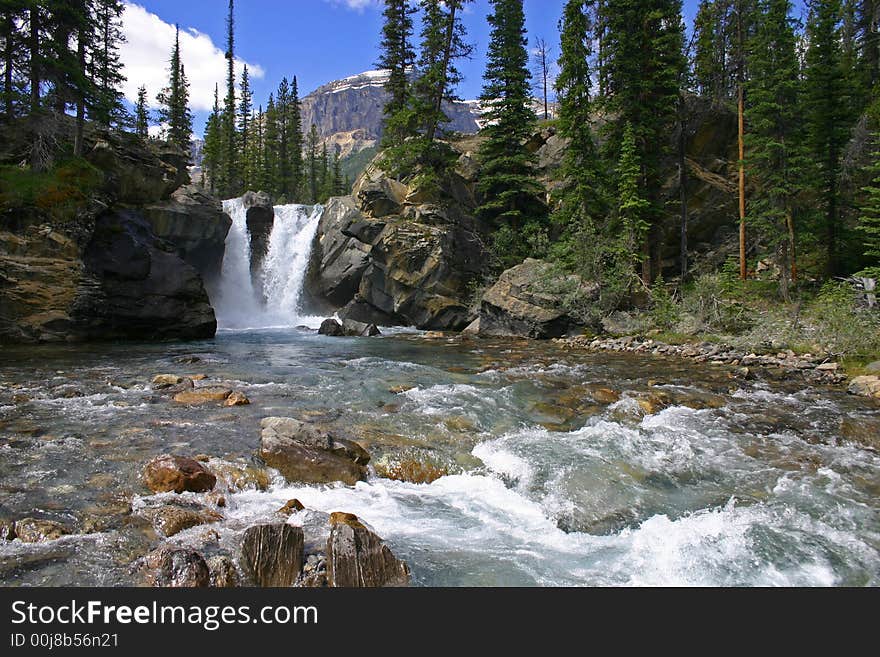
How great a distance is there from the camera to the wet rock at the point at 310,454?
21.8ft

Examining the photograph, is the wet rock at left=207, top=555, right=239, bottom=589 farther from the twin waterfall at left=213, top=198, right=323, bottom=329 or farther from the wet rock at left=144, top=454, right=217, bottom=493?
the twin waterfall at left=213, top=198, right=323, bottom=329

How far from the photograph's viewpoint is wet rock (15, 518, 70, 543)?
4.71m

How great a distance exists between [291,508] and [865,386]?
13.4 metres

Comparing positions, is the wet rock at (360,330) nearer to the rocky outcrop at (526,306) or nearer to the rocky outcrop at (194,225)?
the rocky outcrop at (526,306)

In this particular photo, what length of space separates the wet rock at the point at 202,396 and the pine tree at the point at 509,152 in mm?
19957

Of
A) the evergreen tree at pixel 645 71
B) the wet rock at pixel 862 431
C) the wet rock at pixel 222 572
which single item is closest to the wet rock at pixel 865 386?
the wet rock at pixel 862 431

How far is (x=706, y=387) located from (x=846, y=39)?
35250 millimetres

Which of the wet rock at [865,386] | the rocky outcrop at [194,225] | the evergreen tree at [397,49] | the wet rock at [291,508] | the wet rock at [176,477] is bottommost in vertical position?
the wet rock at [291,508]

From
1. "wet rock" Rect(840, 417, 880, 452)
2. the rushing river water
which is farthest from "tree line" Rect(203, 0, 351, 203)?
"wet rock" Rect(840, 417, 880, 452)

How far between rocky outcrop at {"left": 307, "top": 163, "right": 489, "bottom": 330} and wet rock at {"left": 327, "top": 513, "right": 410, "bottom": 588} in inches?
894

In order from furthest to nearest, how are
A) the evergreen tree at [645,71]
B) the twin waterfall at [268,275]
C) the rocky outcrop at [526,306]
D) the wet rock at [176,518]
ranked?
the twin waterfall at [268,275], the evergreen tree at [645,71], the rocky outcrop at [526,306], the wet rock at [176,518]

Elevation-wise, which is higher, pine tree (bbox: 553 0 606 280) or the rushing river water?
pine tree (bbox: 553 0 606 280)

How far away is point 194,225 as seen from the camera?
27984 millimetres

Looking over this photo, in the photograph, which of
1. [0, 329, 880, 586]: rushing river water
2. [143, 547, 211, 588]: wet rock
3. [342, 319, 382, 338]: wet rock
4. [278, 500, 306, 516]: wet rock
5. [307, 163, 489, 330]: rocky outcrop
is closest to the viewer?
[143, 547, 211, 588]: wet rock
